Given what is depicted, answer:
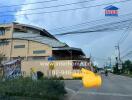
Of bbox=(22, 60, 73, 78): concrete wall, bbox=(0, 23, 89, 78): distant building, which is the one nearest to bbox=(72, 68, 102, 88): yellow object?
bbox=(22, 60, 73, 78): concrete wall

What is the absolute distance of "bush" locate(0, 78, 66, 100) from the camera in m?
18.4

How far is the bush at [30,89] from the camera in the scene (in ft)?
60.4

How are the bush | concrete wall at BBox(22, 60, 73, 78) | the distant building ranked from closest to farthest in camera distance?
the bush → concrete wall at BBox(22, 60, 73, 78) → the distant building

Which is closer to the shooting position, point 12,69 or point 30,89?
point 30,89

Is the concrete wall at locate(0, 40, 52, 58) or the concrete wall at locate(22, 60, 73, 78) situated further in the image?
the concrete wall at locate(0, 40, 52, 58)

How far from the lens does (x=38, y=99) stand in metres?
19.1

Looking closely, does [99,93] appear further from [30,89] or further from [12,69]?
[30,89]

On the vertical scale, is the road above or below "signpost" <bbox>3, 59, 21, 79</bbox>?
below

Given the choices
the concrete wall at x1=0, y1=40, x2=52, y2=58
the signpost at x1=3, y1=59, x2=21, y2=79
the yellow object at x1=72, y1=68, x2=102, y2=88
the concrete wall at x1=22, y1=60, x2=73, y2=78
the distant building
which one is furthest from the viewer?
Result: the concrete wall at x1=0, y1=40, x2=52, y2=58

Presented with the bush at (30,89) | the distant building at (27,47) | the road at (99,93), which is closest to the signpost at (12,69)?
the road at (99,93)

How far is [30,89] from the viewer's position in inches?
788

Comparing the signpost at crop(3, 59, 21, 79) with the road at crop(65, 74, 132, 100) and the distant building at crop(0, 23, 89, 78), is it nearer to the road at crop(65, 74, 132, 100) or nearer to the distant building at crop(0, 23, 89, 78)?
the road at crop(65, 74, 132, 100)

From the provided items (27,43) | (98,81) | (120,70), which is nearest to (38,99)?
(98,81)

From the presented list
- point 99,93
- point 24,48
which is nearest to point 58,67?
point 24,48
